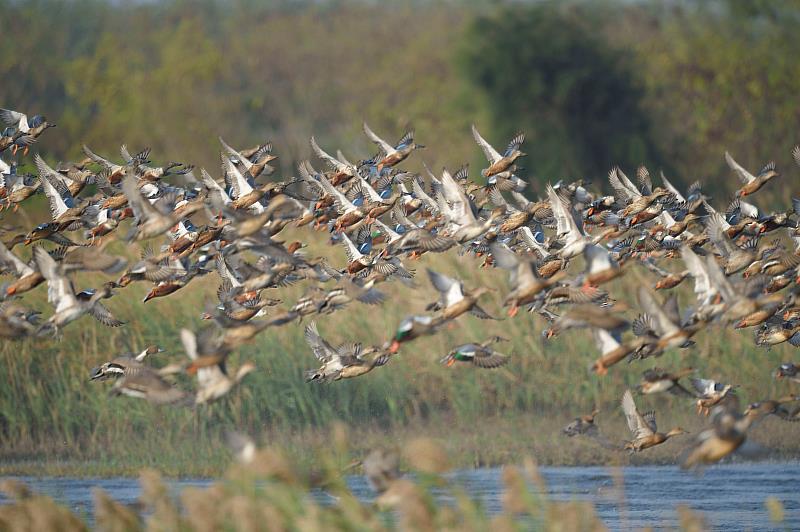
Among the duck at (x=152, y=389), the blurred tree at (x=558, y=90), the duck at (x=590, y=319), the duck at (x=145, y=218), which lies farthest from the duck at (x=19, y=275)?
the blurred tree at (x=558, y=90)

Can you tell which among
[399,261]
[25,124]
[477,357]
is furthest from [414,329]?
[25,124]

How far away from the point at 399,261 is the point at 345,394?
4.04 m

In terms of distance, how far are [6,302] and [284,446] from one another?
479 centimetres

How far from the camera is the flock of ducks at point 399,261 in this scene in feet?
40.9

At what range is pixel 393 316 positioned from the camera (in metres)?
20.6


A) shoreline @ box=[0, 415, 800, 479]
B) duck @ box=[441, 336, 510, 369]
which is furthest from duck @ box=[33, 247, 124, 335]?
shoreline @ box=[0, 415, 800, 479]

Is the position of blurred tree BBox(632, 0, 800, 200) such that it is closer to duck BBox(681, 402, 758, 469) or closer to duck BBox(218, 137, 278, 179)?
duck BBox(218, 137, 278, 179)

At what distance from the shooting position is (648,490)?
16344mm

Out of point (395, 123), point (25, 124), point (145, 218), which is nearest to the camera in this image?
point (145, 218)

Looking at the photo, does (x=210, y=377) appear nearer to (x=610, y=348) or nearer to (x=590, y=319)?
(x=590, y=319)

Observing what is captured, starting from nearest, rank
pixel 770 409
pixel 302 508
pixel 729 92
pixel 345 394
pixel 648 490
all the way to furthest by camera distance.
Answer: pixel 302 508 < pixel 770 409 < pixel 648 490 < pixel 345 394 < pixel 729 92

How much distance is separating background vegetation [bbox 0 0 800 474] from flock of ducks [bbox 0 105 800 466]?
2.55 meters

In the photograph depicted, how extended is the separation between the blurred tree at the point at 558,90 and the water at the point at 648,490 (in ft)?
93.0

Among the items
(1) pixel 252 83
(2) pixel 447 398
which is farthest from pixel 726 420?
(1) pixel 252 83
